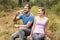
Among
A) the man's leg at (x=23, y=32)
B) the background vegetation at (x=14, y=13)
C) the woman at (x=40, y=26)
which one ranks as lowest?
the background vegetation at (x=14, y=13)

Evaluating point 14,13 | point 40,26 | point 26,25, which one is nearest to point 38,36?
point 40,26

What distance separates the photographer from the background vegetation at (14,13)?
7672 millimetres

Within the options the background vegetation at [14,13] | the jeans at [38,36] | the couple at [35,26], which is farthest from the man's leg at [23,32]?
the background vegetation at [14,13]

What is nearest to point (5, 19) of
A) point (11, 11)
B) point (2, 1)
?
point (11, 11)

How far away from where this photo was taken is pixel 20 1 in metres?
14.0

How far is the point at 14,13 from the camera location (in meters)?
11.1

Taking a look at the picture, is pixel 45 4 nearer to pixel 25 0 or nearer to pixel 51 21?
pixel 25 0

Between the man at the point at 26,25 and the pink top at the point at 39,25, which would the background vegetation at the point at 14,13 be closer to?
the man at the point at 26,25

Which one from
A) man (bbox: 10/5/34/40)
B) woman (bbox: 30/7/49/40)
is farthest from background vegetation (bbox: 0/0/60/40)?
woman (bbox: 30/7/49/40)

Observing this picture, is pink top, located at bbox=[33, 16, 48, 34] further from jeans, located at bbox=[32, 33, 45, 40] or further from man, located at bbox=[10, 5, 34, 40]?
man, located at bbox=[10, 5, 34, 40]

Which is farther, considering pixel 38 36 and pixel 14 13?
pixel 14 13

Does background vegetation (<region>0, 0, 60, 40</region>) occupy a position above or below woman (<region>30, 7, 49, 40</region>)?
below

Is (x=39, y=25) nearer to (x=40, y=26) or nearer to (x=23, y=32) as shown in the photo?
(x=40, y=26)

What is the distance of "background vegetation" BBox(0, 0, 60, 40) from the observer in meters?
7.67
